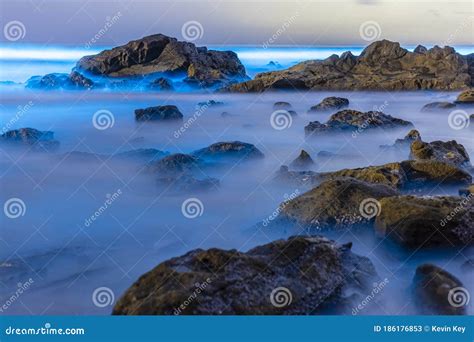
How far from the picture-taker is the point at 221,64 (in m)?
21.8

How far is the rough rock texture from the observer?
61.6ft

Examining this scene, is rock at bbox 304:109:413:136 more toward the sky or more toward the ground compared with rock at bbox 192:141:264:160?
more toward the sky

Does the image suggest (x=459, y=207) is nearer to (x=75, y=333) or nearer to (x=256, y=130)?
(x=75, y=333)

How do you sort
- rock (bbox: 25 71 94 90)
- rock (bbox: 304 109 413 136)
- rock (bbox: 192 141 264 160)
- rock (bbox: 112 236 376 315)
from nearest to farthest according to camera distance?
1. rock (bbox: 112 236 376 315)
2. rock (bbox: 192 141 264 160)
3. rock (bbox: 304 109 413 136)
4. rock (bbox: 25 71 94 90)

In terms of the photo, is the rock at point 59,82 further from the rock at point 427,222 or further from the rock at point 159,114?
the rock at point 427,222

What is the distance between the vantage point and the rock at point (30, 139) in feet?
32.4

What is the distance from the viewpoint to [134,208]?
736 centimetres

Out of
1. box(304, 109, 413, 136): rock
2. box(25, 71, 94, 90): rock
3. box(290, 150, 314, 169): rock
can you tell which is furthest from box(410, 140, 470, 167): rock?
box(25, 71, 94, 90): rock

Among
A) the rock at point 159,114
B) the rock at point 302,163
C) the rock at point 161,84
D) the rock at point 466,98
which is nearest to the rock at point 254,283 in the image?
the rock at point 302,163

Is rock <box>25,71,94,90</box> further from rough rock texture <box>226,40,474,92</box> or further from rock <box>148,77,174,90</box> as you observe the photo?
rough rock texture <box>226,40,474,92</box>

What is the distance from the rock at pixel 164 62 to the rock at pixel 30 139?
33.6ft

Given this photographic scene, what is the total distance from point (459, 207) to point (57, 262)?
412 centimetres

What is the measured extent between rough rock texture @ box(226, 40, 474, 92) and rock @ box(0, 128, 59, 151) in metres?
9.20

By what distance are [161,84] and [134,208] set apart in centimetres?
1224
